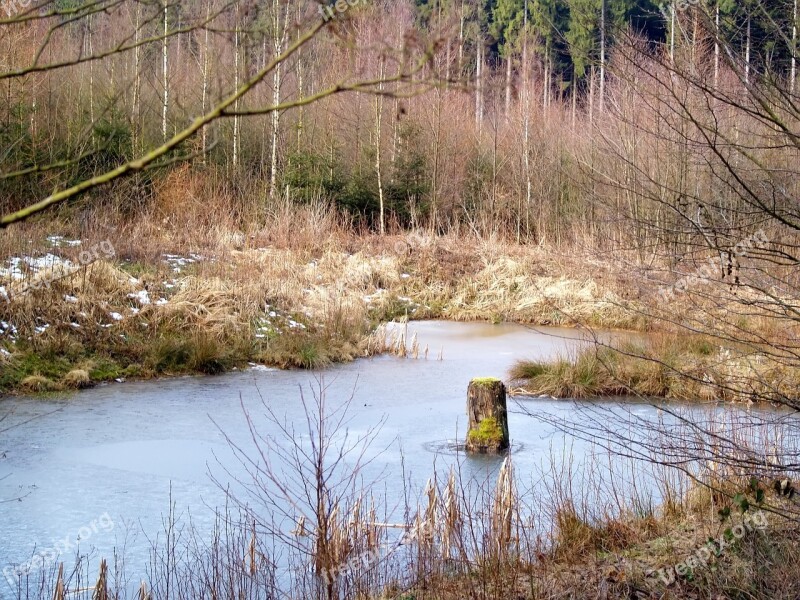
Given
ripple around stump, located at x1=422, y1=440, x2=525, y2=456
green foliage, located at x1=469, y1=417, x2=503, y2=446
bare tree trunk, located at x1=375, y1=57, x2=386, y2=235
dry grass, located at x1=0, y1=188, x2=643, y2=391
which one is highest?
bare tree trunk, located at x1=375, y1=57, x2=386, y2=235

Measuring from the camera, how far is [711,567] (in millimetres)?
4375

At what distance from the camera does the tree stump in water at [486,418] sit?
7.74 meters

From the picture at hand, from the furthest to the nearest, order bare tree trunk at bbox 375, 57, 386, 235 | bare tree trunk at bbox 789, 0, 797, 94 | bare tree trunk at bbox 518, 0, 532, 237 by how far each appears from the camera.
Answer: bare tree trunk at bbox 518, 0, 532, 237, bare tree trunk at bbox 375, 57, 386, 235, bare tree trunk at bbox 789, 0, 797, 94

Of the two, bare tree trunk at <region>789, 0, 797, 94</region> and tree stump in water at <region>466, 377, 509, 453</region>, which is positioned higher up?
bare tree trunk at <region>789, 0, 797, 94</region>

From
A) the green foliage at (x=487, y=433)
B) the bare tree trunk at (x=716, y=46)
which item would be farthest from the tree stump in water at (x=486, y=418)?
the bare tree trunk at (x=716, y=46)

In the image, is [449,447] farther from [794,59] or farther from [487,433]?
[794,59]

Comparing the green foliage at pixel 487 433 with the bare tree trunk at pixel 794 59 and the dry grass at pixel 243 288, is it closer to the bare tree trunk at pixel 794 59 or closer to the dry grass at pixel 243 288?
the dry grass at pixel 243 288

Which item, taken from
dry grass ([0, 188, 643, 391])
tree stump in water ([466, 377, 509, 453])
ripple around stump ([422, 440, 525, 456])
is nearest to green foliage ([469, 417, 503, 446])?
tree stump in water ([466, 377, 509, 453])

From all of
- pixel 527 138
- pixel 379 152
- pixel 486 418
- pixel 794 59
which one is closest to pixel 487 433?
pixel 486 418

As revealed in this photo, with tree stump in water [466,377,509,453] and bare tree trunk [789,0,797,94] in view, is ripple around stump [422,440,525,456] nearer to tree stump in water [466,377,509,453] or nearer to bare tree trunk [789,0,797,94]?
tree stump in water [466,377,509,453]

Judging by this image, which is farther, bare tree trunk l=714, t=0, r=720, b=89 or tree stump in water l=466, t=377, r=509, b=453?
tree stump in water l=466, t=377, r=509, b=453

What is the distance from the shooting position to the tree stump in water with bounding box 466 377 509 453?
305 inches

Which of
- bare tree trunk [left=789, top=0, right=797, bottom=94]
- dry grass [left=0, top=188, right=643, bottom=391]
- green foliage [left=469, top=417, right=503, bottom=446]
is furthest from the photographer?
dry grass [left=0, top=188, right=643, bottom=391]

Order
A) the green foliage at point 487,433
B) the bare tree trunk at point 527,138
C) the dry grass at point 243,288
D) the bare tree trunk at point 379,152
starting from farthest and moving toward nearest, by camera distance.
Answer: the bare tree trunk at point 527,138 < the bare tree trunk at point 379,152 < the dry grass at point 243,288 < the green foliage at point 487,433
